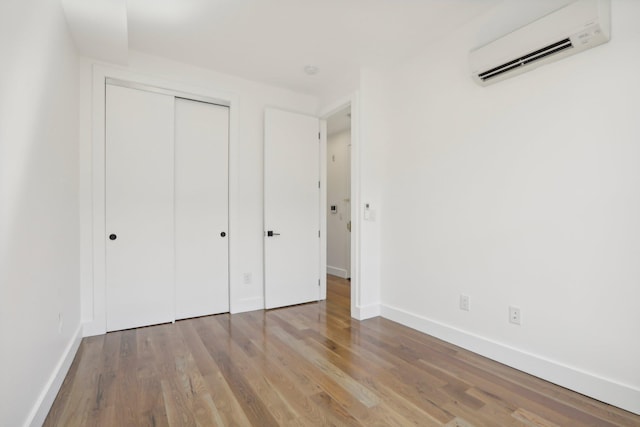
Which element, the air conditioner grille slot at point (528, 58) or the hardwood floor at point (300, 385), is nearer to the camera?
the hardwood floor at point (300, 385)

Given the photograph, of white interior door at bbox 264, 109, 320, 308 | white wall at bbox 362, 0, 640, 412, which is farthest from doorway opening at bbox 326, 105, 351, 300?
white wall at bbox 362, 0, 640, 412

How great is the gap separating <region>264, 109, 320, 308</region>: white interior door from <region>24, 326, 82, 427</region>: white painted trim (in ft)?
5.71

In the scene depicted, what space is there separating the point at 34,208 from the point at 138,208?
1.39 meters

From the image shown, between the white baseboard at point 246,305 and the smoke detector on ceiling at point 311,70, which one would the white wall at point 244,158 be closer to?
the white baseboard at point 246,305

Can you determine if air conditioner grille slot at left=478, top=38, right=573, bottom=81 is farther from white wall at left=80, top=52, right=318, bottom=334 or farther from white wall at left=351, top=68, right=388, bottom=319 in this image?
white wall at left=80, top=52, right=318, bottom=334

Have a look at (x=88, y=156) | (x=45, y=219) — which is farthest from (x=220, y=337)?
(x=88, y=156)

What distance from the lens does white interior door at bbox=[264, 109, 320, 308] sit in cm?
350

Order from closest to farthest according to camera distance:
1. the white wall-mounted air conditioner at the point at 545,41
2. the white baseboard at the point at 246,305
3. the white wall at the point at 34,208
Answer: the white wall at the point at 34,208 < the white wall-mounted air conditioner at the point at 545,41 < the white baseboard at the point at 246,305

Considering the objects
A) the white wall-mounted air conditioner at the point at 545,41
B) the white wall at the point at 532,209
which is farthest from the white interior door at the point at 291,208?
the white wall-mounted air conditioner at the point at 545,41

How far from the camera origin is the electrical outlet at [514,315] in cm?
216

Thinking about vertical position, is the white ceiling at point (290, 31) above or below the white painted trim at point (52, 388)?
above

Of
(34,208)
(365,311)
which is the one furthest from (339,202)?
(34,208)

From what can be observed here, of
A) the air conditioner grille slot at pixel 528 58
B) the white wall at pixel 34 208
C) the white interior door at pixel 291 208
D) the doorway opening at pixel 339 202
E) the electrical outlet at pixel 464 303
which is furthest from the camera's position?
the doorway opening at pixel 339 202

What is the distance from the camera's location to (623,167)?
1710 millimetres
